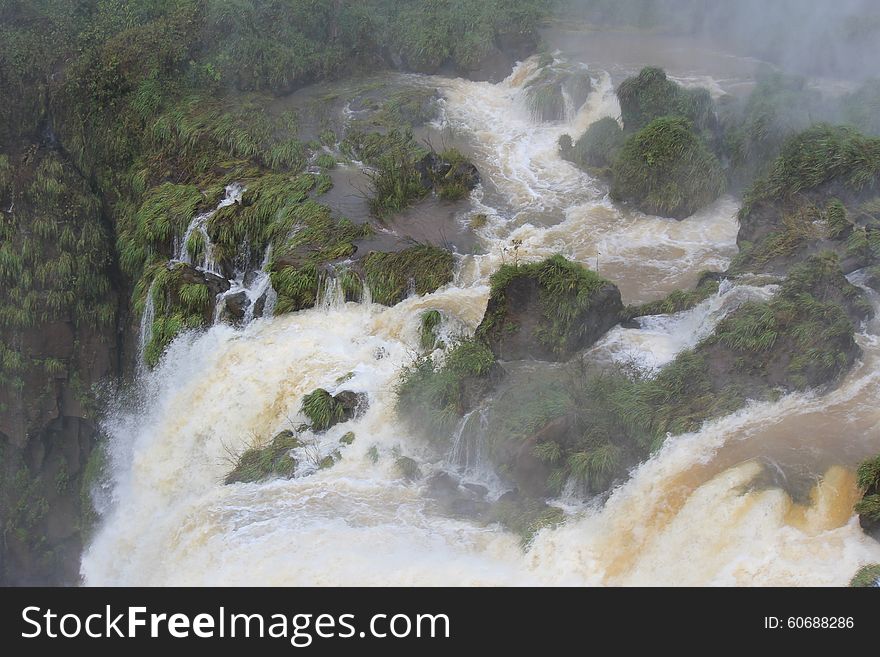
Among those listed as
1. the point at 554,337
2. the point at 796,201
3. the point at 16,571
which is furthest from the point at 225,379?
the point at 796,201

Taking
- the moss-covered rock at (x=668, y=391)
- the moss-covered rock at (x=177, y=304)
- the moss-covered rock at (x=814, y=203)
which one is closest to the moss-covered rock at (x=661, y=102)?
the moss-covered rock at (x=814, y=203)

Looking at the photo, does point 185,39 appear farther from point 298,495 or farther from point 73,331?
point 298,495

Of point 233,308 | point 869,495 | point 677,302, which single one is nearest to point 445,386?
point 677,302

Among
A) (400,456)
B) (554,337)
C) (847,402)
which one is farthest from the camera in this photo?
(554,337)

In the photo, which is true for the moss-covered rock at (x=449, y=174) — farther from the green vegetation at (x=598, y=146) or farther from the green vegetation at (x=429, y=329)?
the green vegetation at (x=429, y=329)

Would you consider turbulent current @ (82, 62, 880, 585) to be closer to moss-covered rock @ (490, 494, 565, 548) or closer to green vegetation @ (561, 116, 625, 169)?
moss-covered rock @ (490, 494, 565, 548)

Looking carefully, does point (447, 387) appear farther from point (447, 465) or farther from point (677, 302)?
point (677, 302)
